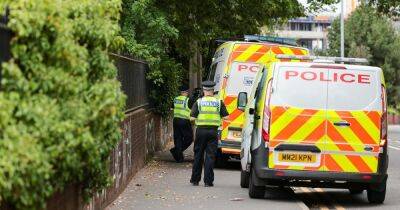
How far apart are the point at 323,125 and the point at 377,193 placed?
1283mm

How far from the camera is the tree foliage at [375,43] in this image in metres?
76.9

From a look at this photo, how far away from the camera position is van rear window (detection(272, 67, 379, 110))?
1325cm

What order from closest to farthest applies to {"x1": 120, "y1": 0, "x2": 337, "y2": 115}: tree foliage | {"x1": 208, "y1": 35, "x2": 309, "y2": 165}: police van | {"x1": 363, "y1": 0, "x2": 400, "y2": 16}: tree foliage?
{"x1": 208, "y1": 35, "x2": 309, "y2": 165}: police van, {"x1": 120, "y1": 0, "x2": 337, "y2": 115}: tree foliage, {"x1": 363, "y1": 0, "x2": 400, "y2": 16}: tree foliage

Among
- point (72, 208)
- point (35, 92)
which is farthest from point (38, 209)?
point (72, 208)

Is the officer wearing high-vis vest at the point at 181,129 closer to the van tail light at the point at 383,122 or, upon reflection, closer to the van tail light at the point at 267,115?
the van tail light at the point at 267,115

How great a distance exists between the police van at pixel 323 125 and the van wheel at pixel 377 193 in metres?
0.10

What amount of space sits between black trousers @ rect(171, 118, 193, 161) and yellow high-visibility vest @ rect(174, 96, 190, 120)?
12 cm

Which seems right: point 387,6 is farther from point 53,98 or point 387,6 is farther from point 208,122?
point 53,98

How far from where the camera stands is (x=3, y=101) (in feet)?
20.8

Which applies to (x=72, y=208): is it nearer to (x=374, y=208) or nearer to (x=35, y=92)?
(x=35, y=92)

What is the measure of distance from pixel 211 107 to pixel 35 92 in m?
8.75

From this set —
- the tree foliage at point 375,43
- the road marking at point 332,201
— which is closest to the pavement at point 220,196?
the road marking at point 332,201

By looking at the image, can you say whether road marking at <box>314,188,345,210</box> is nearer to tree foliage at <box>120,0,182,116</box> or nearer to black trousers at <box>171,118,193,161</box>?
tree foliage at <box>120,0,182,116</box>

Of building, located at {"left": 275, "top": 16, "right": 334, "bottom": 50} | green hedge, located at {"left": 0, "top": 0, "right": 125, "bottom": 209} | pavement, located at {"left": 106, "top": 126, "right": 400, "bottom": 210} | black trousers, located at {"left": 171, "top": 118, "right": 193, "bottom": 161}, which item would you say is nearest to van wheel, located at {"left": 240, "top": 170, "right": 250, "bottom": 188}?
pavement, located at {"left": 106, "top": 126, "right": 400, "bottom": 210}
